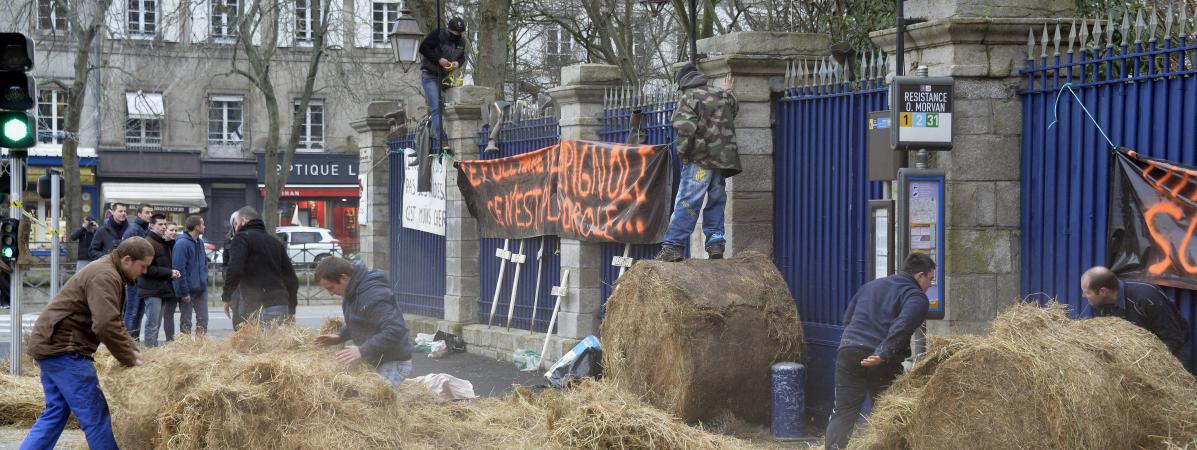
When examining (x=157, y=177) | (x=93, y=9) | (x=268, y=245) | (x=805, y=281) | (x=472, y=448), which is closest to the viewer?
(x=472, y=448)

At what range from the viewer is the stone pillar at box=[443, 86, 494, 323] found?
52.6ft

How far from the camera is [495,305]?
15.4 m

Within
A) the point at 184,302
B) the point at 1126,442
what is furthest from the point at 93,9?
the point at 1126,442

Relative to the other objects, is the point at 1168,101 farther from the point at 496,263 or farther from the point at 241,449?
the point at 496,263

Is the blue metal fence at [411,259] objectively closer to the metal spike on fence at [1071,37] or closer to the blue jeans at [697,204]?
the blue jeans at [697,204]

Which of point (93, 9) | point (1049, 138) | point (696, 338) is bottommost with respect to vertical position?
point (696, 338)

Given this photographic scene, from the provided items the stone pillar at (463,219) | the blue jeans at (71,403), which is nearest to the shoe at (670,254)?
the blue jeans at (71,403)

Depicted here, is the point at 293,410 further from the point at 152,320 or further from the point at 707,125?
the point at 152,320

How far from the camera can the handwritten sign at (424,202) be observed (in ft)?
54.5

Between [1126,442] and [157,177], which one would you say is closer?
[1126,442]

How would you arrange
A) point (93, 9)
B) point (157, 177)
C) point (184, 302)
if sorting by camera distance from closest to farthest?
point (184, 302), point (93, 9), point (157, 177)

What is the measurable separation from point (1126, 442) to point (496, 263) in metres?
9.72

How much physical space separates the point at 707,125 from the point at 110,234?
28.4ft

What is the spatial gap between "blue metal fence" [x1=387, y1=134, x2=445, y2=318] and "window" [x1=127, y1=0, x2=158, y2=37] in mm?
23666
